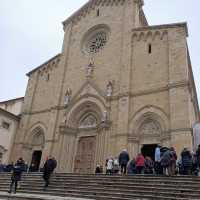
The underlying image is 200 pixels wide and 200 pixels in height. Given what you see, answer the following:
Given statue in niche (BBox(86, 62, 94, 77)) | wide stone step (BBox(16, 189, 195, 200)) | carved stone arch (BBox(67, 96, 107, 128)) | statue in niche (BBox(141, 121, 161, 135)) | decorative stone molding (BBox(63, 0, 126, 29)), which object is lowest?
wide stone step (BBox(16, 189, 195, 200))

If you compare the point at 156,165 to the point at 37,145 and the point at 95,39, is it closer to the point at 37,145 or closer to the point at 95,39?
the point at 37,145

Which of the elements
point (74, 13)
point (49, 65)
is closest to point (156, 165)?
point (49, 65)

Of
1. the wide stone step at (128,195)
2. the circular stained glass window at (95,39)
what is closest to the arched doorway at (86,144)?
the circular stained glass window at (95,39)

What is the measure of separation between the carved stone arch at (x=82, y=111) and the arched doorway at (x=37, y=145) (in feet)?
10.5

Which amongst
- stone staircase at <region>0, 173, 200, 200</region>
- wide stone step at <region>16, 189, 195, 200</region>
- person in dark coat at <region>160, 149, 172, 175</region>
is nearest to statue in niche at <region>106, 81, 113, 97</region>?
stone staircase at <region>0, 173, 200, 200</region>

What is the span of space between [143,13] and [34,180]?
1758 cm

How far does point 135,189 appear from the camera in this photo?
1156 centimetres

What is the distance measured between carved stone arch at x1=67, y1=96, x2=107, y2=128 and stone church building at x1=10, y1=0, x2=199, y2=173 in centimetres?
8

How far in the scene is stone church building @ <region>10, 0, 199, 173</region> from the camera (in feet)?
62.2

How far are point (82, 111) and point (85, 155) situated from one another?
138 inches

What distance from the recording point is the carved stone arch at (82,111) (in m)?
22.2

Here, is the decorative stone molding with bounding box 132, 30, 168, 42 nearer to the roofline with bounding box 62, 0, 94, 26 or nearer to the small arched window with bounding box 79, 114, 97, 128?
the small arched window with bounding box 79, 114, 97, 128

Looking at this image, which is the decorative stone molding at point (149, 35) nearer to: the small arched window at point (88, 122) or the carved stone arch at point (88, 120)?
the carved stone arch at point (88, 120)

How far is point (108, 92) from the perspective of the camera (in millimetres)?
21547
